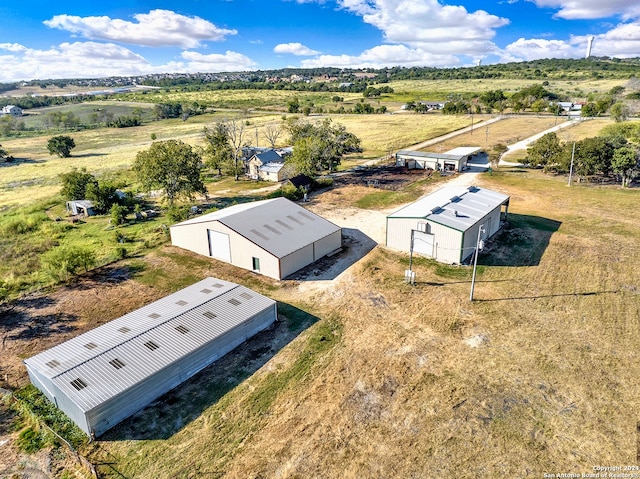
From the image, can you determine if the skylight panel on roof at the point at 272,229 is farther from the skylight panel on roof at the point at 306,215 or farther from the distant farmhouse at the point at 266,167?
the distant farmhouse at the point at 266,167

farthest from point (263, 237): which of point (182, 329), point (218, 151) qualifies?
point (218, 151)

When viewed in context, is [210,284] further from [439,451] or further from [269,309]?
[439,451]

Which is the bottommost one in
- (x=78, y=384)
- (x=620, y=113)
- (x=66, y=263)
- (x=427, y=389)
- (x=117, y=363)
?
(x=427, y=389)

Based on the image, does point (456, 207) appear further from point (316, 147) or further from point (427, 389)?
point (316, 147)

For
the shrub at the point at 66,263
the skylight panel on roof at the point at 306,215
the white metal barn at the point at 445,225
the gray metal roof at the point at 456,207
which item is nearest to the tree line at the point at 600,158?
the gray metal roof at the point at 456,207

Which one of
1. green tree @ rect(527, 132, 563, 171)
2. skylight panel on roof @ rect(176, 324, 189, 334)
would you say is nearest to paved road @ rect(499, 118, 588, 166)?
green tree @ rect(527, 132, 563, 171)

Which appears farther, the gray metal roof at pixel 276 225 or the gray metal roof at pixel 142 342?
the gray metal roof at pixel 276 225
